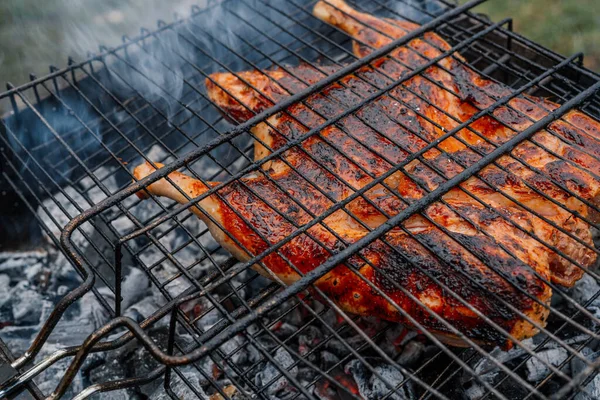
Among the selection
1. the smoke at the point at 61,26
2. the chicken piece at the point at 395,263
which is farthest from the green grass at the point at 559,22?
the chicken piece at the point at 395,263

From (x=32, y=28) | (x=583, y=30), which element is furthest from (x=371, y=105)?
(x=32, y=28)

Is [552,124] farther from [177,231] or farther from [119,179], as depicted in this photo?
[119,179]

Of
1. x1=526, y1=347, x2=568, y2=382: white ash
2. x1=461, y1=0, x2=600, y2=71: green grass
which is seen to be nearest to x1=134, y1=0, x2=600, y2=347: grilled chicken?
x1=526, y1=347, x2=568, y2=382: white ash

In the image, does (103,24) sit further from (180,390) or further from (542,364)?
(542,364)

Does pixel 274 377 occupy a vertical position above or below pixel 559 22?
above

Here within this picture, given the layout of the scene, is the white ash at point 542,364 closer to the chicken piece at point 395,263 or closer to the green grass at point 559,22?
the chicken piece at point 395,263

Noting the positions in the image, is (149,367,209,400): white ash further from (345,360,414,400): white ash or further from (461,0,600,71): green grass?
(461,0,600,71): green grass

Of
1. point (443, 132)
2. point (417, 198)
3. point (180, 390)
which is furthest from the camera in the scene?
point (443, 132)

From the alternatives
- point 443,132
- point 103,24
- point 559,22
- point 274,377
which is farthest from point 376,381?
point 103,24
